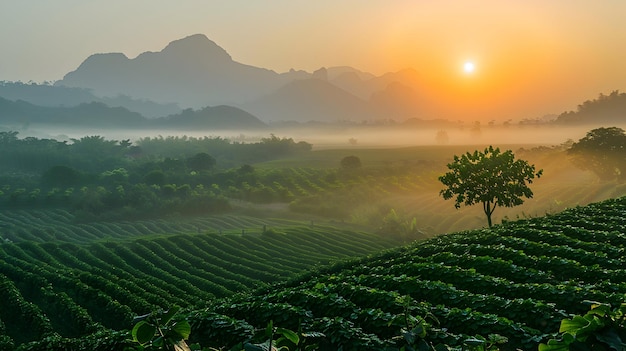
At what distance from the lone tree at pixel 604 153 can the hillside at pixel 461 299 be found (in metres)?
79.9

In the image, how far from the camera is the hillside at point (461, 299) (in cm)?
1388

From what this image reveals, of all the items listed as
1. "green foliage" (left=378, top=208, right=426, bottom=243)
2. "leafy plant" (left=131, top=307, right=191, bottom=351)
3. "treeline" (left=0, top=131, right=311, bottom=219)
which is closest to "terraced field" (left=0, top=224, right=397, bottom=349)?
"green foliage" (left=378, top=208, right=426, bottom=243)

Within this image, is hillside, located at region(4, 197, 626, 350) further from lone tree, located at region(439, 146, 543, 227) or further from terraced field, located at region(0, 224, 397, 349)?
lone tree, located at region(439, 146, 543, 227)

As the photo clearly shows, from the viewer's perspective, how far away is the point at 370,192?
122 meters

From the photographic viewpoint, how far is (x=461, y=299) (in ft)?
55.6

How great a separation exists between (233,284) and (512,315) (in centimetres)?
3412

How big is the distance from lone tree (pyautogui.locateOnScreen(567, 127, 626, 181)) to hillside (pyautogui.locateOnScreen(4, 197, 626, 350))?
79898 mm

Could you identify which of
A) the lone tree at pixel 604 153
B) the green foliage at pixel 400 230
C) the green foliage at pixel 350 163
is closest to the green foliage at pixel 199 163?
the green foliage at pixel 350 163

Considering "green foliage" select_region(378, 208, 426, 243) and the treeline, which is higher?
the treeline

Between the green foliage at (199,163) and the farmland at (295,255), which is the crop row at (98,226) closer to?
the farmland at (295,255)

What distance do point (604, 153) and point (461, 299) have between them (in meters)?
94.5

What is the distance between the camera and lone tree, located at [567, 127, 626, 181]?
96625mm

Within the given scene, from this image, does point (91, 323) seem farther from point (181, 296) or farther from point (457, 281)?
point (457, 281)

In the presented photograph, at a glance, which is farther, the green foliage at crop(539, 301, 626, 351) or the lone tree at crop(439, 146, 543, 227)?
the lone tree at crop(439, 146, 543, 227)
